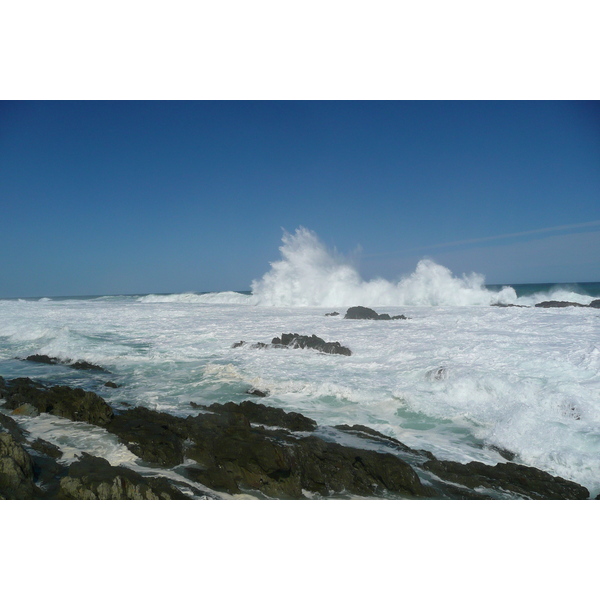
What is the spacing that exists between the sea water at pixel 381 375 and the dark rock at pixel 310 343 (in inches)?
8.1

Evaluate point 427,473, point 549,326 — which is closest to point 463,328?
point 549,326

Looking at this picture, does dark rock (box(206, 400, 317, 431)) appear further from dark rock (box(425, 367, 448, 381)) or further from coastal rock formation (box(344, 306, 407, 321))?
coastal rock formation (box(344, 306, 407, 321))

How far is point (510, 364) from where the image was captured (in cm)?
442

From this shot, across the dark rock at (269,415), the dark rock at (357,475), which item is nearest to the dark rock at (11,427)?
the dark rock at (269,415)

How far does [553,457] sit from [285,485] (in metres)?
2.10

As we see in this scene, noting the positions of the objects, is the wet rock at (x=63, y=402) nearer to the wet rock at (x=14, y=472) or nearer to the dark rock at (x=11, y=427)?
the dark rock at (x=11, y=427)

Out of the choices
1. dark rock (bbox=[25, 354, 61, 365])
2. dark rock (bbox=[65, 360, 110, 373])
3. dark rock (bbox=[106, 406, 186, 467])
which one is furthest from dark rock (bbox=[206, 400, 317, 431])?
dark rock (bbox=[25, 354, 61, 365])

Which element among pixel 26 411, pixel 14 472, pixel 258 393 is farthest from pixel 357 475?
pixel 26 411

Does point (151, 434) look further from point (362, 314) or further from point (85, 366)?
point (362, 314)

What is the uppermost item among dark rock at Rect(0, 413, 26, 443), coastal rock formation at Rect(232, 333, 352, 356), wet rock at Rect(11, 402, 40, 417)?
coastal rock formation at Rect(232, 333, 352, 356)

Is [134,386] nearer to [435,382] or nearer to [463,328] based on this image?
[435,382]

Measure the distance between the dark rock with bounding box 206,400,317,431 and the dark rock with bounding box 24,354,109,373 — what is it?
8.63 ft

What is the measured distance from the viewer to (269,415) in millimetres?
3393

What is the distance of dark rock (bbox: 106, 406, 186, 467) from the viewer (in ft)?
8.66
